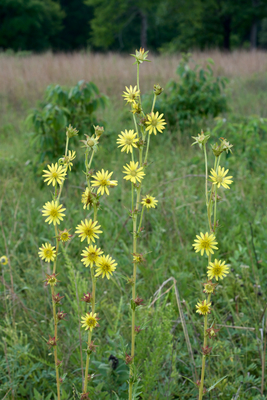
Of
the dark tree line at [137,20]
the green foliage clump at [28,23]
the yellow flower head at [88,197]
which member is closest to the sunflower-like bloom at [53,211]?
the yellow flower head at [88,197]

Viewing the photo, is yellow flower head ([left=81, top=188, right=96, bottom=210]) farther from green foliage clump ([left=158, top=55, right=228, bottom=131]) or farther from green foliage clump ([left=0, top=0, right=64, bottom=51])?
green foliage clump ([left=0, top=0, right=64, bottom=51])

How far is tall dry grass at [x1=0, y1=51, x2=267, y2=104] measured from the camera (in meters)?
6.62

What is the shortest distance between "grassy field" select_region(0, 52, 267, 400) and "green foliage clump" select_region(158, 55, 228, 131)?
0.23 metres

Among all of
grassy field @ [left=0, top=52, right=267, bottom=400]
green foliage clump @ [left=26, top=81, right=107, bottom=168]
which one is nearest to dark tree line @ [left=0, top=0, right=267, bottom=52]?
green foliage clump @ [left=26, top=81, right=107, bottom=168]

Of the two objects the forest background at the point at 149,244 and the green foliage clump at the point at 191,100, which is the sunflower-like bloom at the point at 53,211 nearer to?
the forest background at the point at 149,244

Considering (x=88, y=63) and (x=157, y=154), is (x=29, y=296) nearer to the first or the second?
(x=157, y=154)

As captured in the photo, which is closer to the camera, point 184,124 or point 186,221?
point 186,221

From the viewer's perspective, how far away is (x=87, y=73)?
7.73m

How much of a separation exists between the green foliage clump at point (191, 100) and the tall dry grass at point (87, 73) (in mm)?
2568

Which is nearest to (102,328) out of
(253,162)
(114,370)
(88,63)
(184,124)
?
(114,370)

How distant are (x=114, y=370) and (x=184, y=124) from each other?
135 inches

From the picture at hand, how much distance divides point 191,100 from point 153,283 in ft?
9.60

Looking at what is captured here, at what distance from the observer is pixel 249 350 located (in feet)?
4.29

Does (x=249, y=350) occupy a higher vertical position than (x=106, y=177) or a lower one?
lower
